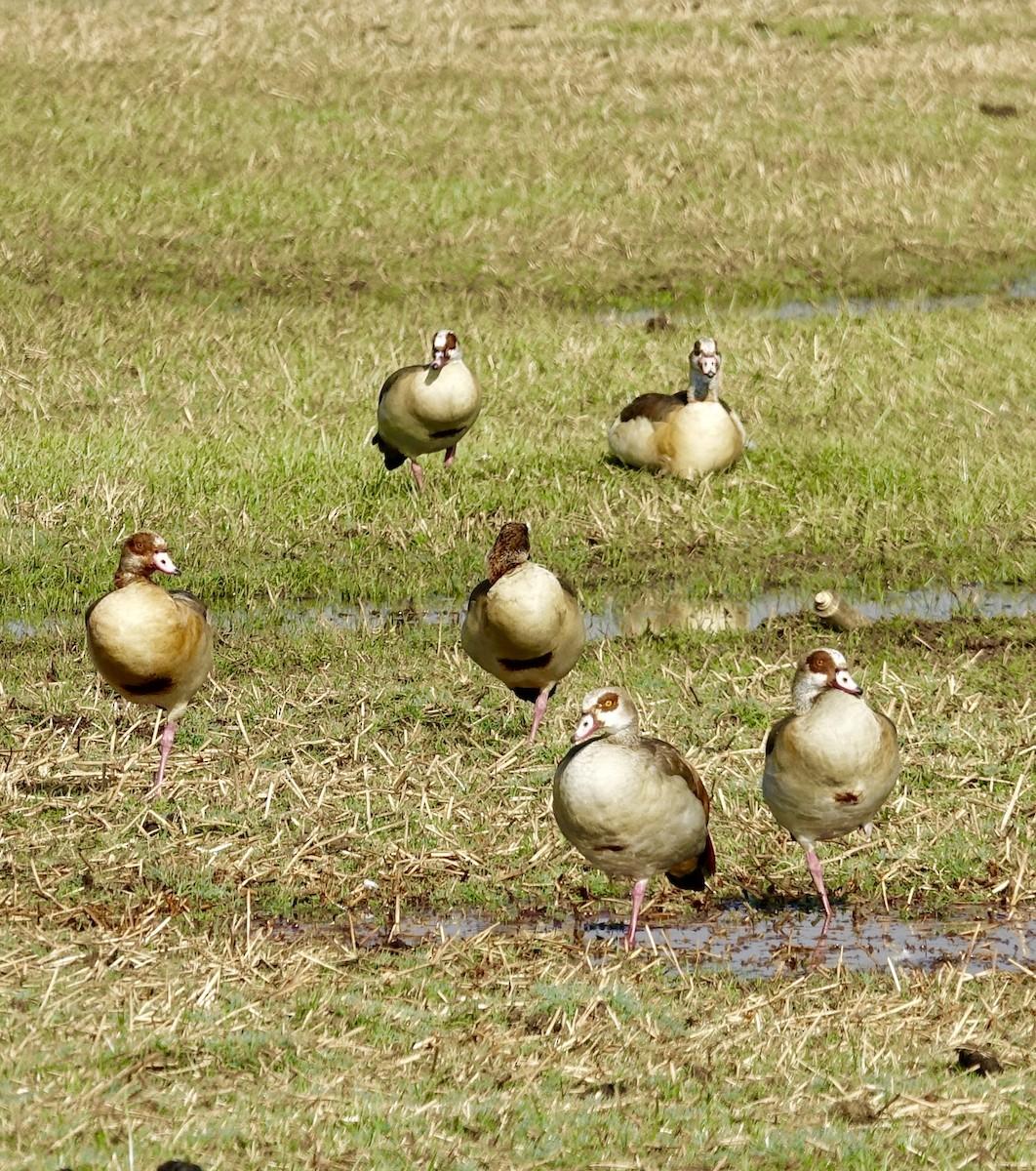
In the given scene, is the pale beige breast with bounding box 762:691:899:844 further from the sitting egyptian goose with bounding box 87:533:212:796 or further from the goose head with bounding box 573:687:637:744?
the sitting egyptian goose with bounding box 87:533:212:796

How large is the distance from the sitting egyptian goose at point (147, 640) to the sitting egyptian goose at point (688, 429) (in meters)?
4.87

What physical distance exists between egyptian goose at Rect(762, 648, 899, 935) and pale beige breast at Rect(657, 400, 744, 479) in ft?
18.4

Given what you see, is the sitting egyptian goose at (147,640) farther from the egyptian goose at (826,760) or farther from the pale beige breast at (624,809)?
the egyptian goose at (826,760)

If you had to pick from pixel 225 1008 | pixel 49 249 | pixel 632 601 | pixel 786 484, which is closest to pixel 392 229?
pixel 49 249

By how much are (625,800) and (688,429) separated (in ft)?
21.1

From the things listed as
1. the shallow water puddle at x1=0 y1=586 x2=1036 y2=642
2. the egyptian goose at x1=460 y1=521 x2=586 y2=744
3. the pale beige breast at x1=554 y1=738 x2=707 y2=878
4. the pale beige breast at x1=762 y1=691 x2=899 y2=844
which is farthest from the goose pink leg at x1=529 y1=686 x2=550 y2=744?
the pale beige breast at x1=554 y1=738 x2=707 y2=878

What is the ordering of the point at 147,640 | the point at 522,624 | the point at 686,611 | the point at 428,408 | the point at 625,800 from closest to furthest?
the point at 625,800 → the point at 147,640 → the point at 522,624 → the point at 686,611 → the point at 428,408

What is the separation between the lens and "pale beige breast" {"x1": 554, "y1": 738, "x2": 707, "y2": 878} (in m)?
7.05

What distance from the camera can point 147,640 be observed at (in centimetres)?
877

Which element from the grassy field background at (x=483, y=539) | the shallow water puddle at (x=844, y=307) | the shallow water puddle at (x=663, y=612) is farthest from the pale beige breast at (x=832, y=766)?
the shallow water puddle at (x=844, y=307)

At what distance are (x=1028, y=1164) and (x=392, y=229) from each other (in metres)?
15.4

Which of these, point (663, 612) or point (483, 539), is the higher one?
point (483, 539)

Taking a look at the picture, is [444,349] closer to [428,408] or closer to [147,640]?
[428,408]

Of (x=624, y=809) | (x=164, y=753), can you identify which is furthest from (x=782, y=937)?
(x=164, y=753)
